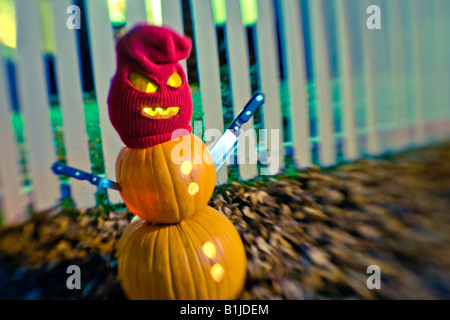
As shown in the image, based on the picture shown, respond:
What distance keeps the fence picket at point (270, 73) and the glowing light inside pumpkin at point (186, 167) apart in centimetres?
81

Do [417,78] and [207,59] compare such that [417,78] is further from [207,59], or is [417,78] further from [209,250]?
[209,250]

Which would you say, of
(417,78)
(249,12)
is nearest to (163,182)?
(249,12)

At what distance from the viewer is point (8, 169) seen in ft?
3.74

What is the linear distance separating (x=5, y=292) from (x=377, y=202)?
1.46m

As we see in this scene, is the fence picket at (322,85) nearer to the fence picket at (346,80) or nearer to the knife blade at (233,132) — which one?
the fence picket at (346,80)

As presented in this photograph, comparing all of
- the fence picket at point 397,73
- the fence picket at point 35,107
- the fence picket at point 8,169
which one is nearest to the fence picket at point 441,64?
the fence picket at point 397,73

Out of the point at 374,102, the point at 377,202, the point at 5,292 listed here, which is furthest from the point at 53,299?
the point at 374,102

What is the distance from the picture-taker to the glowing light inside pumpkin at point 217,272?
0.56 metres

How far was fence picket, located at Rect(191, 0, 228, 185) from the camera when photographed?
1.17 m

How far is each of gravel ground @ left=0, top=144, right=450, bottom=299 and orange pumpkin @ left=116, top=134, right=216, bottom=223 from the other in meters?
0.28

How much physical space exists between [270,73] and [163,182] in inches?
43.2

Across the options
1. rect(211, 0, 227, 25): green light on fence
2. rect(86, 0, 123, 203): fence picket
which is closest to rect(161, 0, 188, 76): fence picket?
rect(211, 0, 227, 25): green light on fence

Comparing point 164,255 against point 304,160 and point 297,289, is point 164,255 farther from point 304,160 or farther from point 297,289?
point 304,160

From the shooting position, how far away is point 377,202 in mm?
999
